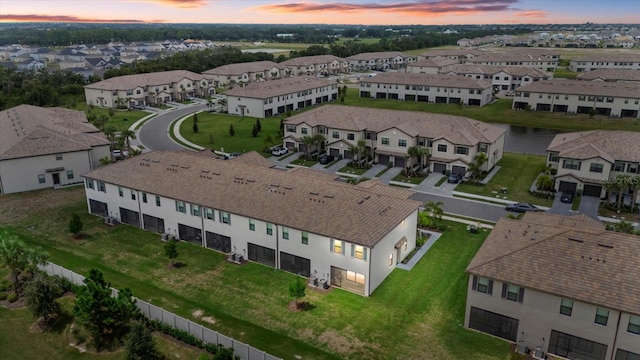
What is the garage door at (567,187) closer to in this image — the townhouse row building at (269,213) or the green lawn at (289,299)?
the green lawn at (289,299)

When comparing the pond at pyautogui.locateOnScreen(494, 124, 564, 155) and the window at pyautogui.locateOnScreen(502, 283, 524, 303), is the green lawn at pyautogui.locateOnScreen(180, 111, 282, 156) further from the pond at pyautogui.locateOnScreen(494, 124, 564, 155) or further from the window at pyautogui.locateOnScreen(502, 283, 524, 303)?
the window at pyautogui.locateOnScreen(502, 283, 524, 303)

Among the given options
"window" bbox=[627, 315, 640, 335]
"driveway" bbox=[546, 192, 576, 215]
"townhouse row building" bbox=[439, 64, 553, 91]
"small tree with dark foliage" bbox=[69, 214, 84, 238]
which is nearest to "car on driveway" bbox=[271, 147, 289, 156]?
"small tree with dark foliage" bbox=[69, 214, 84, 238]

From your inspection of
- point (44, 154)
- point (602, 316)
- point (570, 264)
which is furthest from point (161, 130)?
point (602, 316)

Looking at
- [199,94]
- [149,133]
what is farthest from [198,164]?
[199,94]

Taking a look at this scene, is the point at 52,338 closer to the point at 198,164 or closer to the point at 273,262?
the point at 273,262

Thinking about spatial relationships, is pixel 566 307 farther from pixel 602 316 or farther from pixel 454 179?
pixel 454 179
